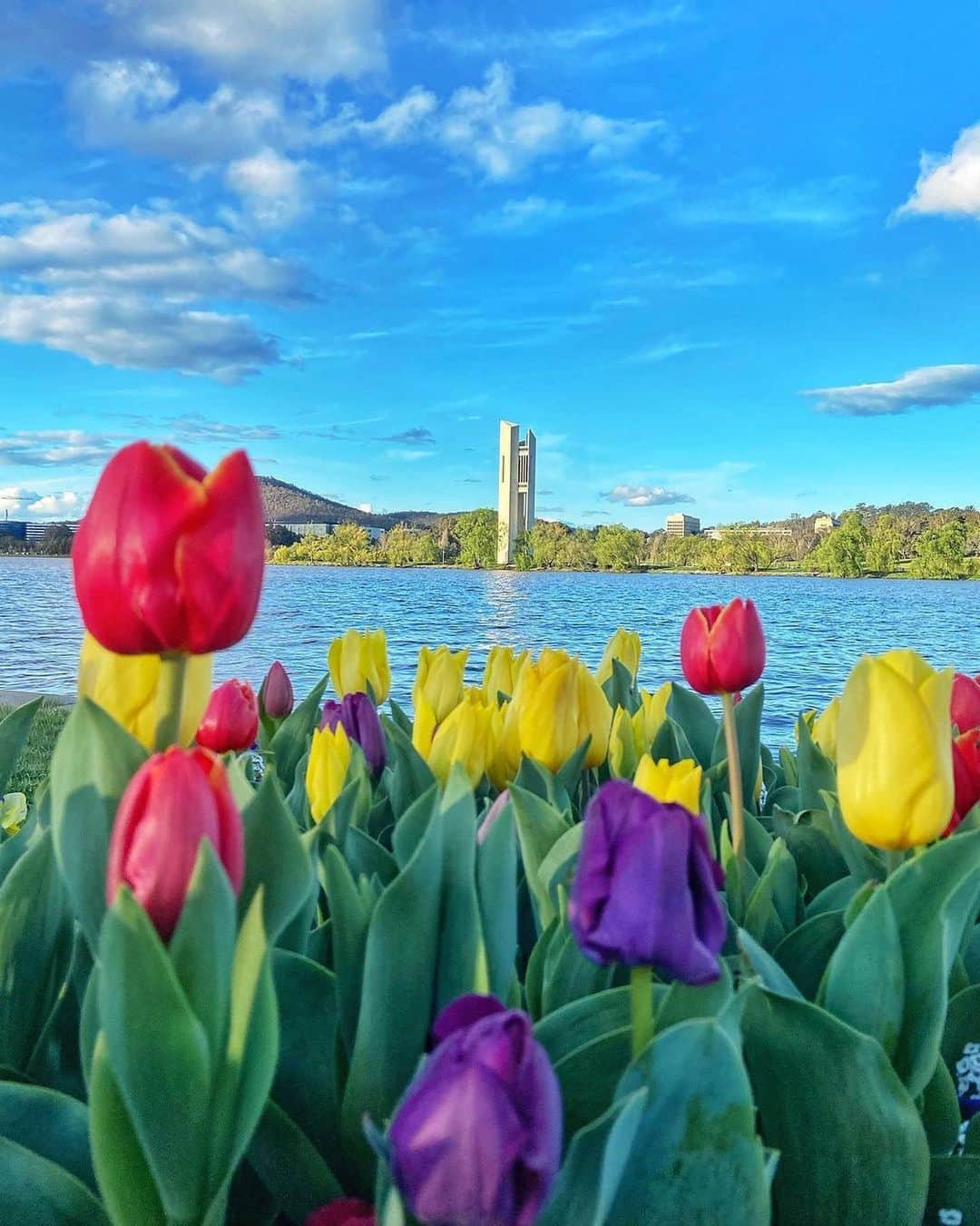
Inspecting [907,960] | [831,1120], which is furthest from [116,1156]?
[907,960]

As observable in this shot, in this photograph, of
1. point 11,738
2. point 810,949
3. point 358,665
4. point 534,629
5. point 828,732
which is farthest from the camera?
point 534,629

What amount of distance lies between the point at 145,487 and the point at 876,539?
5801cm

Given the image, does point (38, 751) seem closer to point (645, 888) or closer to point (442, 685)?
point (442, 685)

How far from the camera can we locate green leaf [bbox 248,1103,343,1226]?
585 millimetres

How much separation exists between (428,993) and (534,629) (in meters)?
17.3

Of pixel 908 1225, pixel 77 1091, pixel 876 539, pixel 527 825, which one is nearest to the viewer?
pixel 908 1225

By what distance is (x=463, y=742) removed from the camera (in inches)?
42.5

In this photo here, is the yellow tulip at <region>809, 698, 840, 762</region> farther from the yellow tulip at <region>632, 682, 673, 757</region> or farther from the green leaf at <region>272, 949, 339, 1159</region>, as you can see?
the green leaf at <region>272, 949, 339, 1159</region>

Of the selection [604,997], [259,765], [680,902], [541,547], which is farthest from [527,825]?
[541,547]

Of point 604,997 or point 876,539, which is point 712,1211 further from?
point 876,539

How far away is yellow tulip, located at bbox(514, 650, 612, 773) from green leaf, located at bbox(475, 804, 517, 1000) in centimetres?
46

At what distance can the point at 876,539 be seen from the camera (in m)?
54.7

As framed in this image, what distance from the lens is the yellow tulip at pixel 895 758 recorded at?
2.49 ft

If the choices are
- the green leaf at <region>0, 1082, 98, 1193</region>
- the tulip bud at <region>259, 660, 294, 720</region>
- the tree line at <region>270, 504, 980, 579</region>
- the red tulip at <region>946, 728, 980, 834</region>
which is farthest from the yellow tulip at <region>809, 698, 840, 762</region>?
the tree line at <region>270, 504, 980, 579</region>
